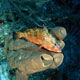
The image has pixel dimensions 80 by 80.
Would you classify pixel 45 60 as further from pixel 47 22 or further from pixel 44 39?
pixel 47 22

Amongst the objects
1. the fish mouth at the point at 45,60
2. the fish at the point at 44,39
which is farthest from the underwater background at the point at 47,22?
the fish mouth at the point at 45,60

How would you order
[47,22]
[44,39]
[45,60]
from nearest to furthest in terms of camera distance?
Result: [45,60]
[44,39]
[47,22]

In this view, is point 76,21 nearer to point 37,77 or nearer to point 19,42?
point 37,77

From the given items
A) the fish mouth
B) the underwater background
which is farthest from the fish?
the underwater background

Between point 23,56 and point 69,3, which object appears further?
point 69,3

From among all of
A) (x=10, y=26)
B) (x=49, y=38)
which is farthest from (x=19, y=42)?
(x=10, y=26)

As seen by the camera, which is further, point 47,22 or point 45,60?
point 47,22

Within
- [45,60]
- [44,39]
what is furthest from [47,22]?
[45,60]

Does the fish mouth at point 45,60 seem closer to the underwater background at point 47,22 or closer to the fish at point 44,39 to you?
the fish at point 44,39
